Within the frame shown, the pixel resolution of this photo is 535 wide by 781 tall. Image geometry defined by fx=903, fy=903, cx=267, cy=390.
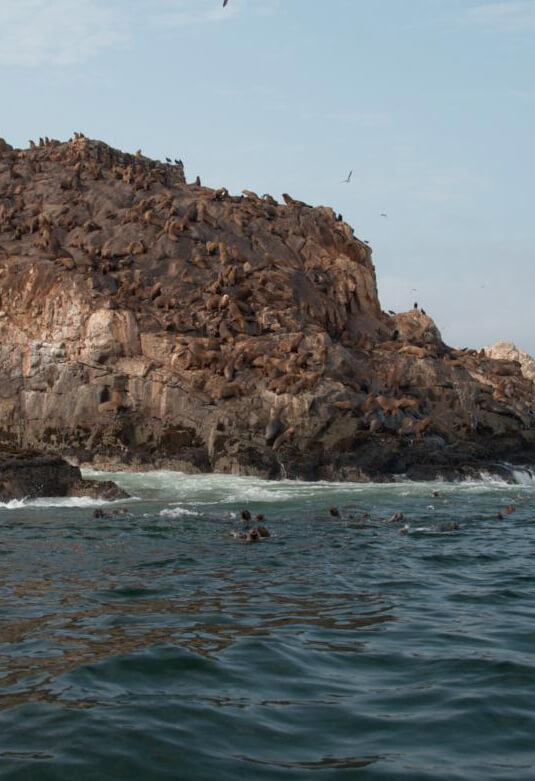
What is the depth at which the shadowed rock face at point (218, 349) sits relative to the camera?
113 feet

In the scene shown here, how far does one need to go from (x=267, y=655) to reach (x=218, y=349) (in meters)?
29.6

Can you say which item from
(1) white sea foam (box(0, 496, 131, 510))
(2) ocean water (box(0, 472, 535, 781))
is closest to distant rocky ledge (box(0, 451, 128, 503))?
(1) white sea foam (box(0, 496, 131, 510))

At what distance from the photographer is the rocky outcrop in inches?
2559

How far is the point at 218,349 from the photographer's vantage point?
126ft

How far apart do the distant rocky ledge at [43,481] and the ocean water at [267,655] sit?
6603mm

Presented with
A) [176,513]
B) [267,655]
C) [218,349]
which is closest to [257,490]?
[176,513]

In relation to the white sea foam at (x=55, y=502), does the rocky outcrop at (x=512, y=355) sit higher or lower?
higher

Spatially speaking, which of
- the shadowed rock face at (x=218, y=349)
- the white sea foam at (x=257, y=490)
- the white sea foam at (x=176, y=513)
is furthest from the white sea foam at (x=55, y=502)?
the shadowed rock face at (x=218, y=349)

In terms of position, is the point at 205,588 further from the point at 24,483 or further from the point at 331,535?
the point at 24,483

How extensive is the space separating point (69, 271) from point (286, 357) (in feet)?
38.0

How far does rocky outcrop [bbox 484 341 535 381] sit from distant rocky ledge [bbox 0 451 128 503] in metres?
44.1

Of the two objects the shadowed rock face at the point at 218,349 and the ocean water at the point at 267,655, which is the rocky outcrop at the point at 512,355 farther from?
the ocean water at the point at 267,655

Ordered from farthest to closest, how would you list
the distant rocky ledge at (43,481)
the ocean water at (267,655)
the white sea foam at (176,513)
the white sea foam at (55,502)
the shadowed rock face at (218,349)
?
the shadowed rock face at (218,349) < the distant rocky ledge at (43,481) < the white sea foam at (55,502) < the white sea foam at (176,513) < the ocean water at (267,655)

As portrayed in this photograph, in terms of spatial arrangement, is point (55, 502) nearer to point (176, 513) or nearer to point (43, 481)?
point (43, 481)
